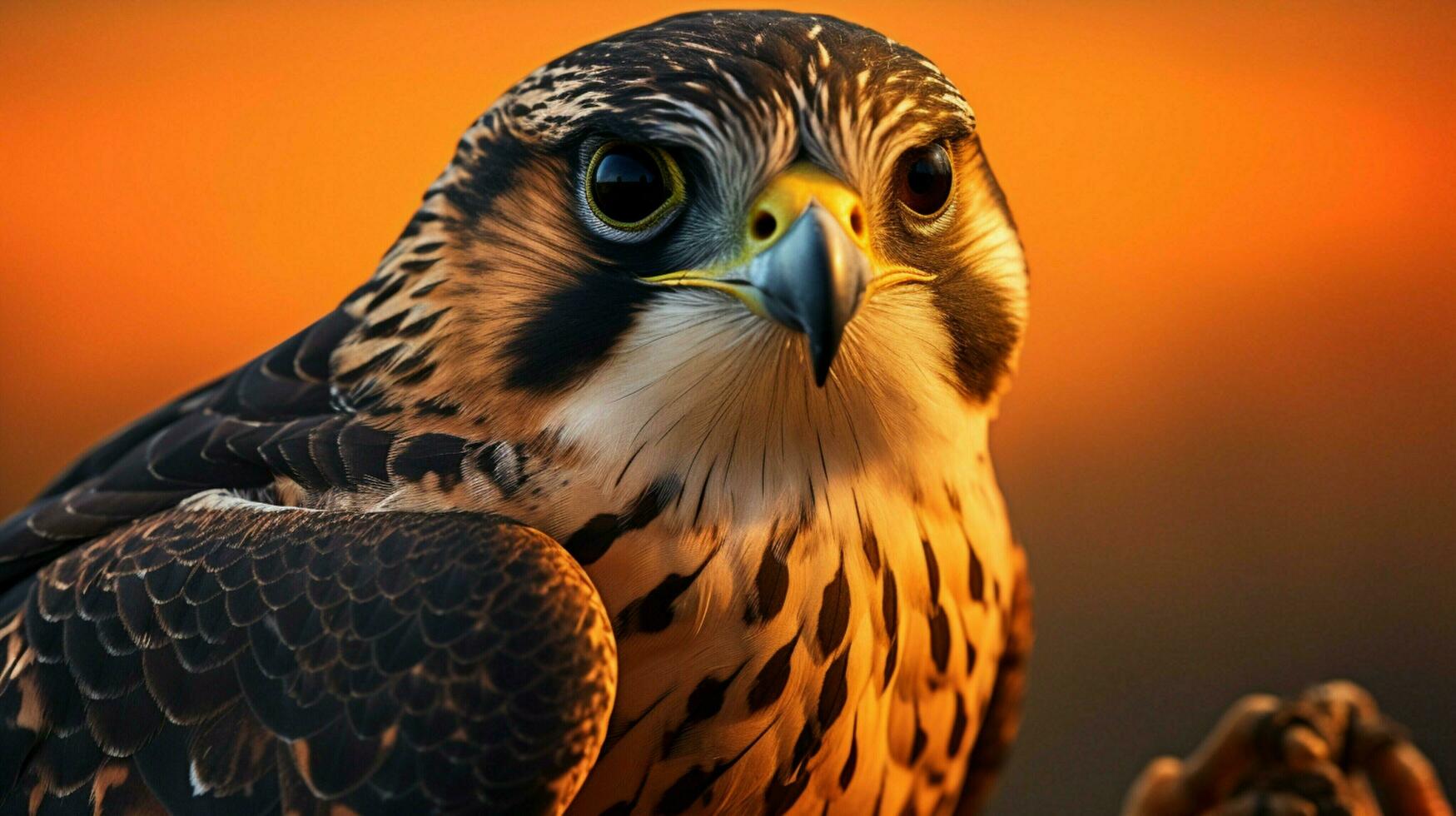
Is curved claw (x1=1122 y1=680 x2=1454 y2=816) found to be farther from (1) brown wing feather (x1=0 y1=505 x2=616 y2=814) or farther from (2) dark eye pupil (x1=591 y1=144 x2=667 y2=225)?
(2) dark eye pupil (x1=591 y1=144 x2=667 y2=225)

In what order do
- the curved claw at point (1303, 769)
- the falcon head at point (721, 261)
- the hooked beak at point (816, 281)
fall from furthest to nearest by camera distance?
the curved claw at point (1303, 769) → the falcon head at point (721, 261) → the hooked beak at point (816, 281)

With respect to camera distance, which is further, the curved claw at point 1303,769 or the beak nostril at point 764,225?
the curved claw at point 1303,769

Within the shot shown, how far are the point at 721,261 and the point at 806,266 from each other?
0.40 feet

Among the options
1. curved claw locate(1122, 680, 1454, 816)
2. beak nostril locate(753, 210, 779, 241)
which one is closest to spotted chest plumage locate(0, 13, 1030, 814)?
beak nostril locate(753, 210, 779, 241)

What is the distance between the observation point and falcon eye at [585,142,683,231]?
131 cm

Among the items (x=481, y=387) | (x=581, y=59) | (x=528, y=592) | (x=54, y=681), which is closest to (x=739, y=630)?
(x=528, y=592)

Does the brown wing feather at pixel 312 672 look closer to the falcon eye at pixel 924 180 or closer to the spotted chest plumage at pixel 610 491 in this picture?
the spotted chest plumage at pixel 610 491

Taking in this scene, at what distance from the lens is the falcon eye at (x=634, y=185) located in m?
1.31

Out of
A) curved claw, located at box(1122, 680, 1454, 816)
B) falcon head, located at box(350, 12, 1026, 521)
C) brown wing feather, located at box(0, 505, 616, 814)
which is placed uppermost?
falcon head, located at box(350, 12, 1026, 521)

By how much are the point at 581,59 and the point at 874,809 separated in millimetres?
820

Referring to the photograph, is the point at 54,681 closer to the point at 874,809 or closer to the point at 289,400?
the point at 289,400

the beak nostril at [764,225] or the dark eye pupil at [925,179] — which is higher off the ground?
the beak nostril at [764,225]

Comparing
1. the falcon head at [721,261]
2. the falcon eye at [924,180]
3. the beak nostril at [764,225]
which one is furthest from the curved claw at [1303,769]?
the beak nostril at [764,225]

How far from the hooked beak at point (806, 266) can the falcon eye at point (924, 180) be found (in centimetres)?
8
